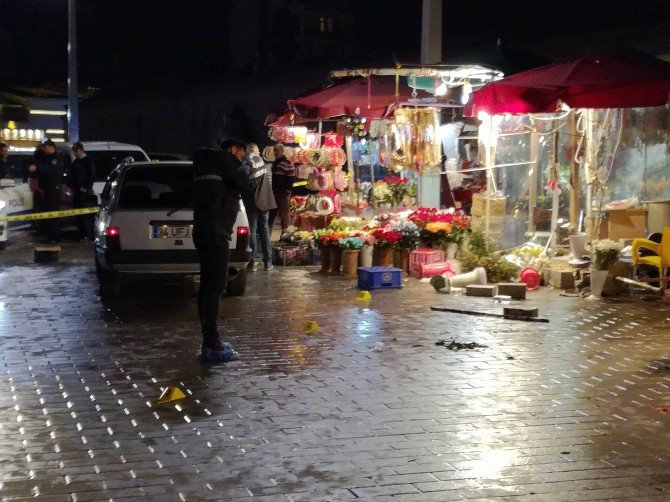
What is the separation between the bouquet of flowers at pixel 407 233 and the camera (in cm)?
1551

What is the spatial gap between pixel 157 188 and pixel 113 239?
1.04 meters

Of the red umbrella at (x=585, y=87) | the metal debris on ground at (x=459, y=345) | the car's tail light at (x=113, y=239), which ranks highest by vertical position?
the red umbrella at (x=585, y=87)

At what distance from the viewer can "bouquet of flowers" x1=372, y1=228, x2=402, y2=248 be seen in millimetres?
15438

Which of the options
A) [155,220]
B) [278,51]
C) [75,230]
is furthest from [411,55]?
[278,51]

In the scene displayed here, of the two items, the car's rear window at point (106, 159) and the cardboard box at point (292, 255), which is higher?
the car's rear window at point (106, 159)

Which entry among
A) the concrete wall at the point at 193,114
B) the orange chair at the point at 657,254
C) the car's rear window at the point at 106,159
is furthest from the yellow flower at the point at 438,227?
the concrete wall at the point at 193,114

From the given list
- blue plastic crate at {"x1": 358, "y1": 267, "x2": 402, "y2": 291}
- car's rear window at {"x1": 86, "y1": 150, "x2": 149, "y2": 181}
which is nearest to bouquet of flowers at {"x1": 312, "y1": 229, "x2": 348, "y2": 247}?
blue plastic crate at {"x1": 358, "y1": 267, "x2": 402, "y2": 291}

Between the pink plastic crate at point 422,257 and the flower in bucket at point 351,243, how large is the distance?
785mm

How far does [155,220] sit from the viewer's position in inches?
498

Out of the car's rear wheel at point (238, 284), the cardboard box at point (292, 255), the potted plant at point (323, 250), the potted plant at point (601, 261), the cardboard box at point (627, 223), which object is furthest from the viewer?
the cardboard box at point (292, 255)

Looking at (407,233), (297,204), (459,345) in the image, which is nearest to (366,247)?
(407,233)

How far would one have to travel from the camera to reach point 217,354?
9.34m

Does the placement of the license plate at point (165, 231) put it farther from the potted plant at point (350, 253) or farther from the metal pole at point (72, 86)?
the metal pole at point (72, 86)

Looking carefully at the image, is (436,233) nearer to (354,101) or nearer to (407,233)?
(407,233)
